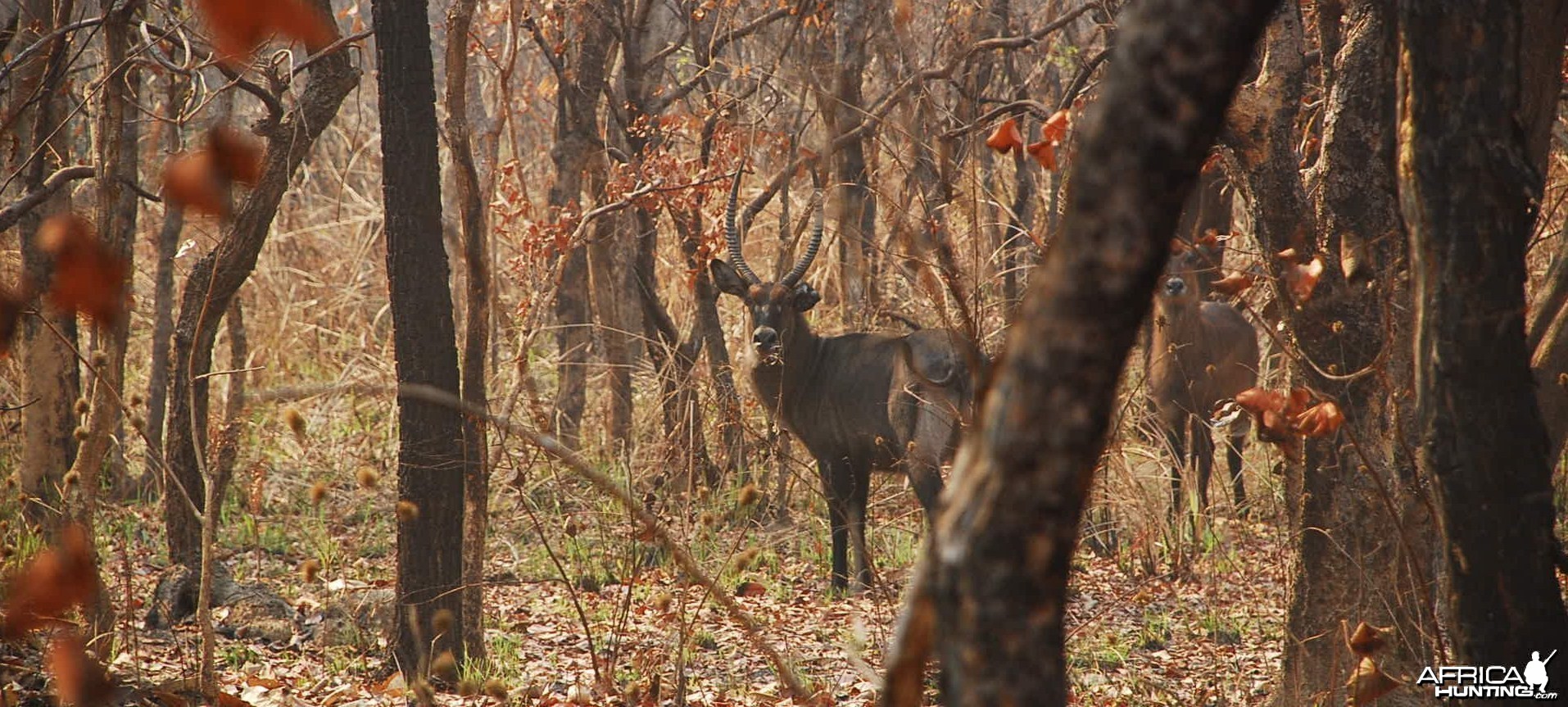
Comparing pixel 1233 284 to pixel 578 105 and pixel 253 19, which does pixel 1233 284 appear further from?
pixel 578 105

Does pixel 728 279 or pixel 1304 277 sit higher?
pixel 728 279

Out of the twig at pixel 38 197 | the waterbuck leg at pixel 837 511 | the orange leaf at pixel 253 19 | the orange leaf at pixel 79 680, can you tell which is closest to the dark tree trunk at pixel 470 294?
the twig at pixel 38 197

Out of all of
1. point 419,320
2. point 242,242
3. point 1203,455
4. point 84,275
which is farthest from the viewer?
point 1203,455

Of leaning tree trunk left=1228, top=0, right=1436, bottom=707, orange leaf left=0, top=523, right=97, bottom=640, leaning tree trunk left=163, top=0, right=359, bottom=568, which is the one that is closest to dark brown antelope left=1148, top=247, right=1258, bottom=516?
leaning tree trunk left=1228, top=0, right=1436, bottom=707

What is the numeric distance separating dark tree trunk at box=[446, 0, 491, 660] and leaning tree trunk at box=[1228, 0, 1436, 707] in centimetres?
268

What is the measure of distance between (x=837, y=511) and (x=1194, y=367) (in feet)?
11.2

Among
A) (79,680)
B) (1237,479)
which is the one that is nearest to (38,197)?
(79,680)

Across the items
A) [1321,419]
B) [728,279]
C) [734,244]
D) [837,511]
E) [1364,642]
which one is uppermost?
[734,244]

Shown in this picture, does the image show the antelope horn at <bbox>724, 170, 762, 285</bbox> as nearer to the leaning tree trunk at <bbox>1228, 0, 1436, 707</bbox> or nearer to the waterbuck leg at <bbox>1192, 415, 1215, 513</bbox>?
the waterbuck leg at <bbox>1192, 415, 1215, 513</bbox>

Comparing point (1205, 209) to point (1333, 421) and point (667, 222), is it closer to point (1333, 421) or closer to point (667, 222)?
point (667, 222)

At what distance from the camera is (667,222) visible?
11117mm

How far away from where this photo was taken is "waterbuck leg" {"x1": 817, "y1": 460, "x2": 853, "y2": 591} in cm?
789

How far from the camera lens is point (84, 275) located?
74.6 inches

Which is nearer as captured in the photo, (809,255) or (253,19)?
(253,19)
